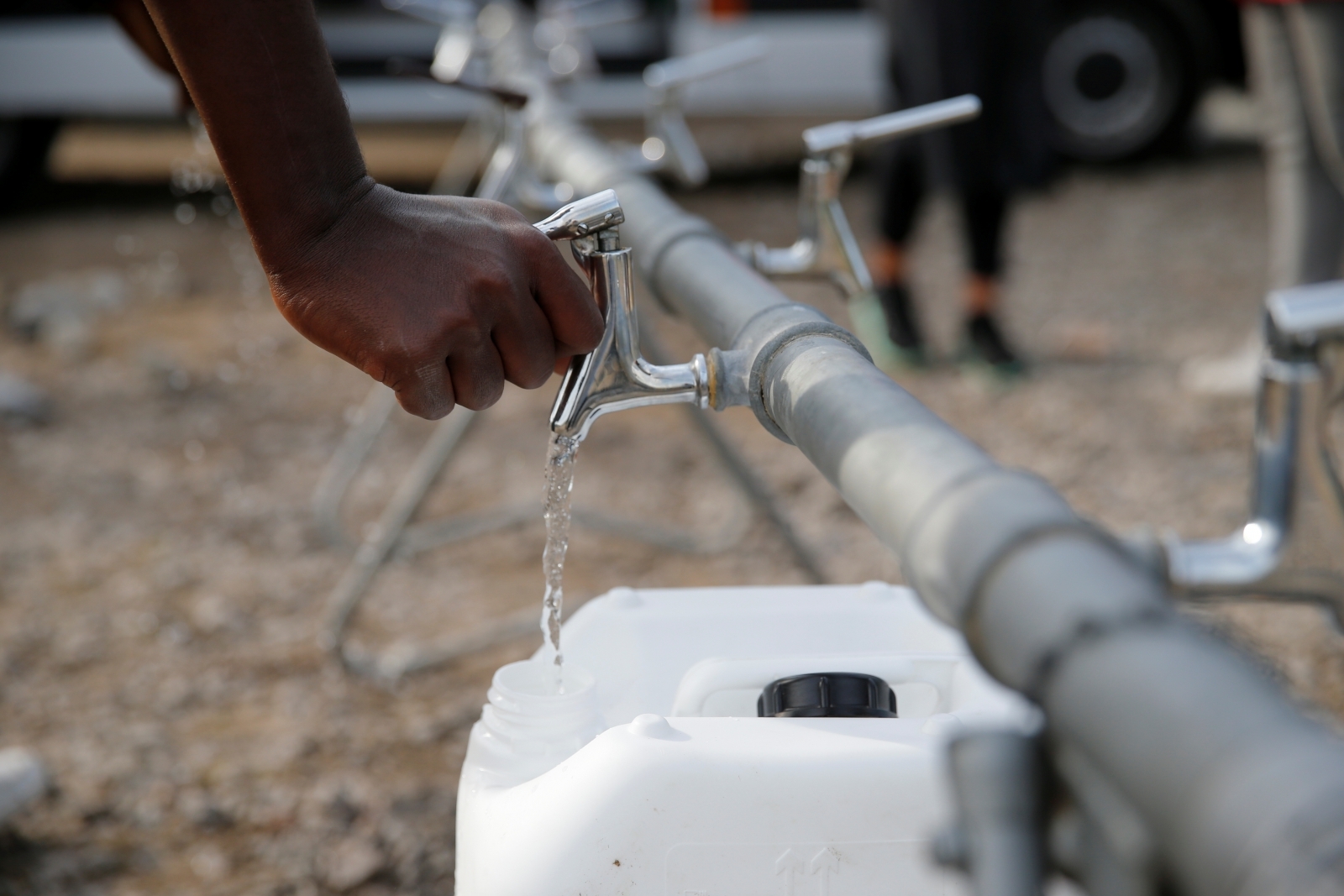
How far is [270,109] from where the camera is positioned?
2.24 ft

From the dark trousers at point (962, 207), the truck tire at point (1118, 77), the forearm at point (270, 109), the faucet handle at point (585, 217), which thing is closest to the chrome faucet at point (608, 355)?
the faucet handle at point (585, 217)

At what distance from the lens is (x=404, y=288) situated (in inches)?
27.3

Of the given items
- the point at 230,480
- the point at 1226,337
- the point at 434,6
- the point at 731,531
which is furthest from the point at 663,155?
the point at 1226,337

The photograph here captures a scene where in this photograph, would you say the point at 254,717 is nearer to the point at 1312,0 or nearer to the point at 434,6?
the point at 434,6

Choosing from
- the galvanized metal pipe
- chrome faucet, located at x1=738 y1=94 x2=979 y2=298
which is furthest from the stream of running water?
chrome faucet, located at x1=738 y1=94 x2=979 y2=298

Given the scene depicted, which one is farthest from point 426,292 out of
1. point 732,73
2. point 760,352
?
point 732,73

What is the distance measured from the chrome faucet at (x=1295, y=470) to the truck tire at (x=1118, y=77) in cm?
506

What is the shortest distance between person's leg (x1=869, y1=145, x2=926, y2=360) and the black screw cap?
298cm

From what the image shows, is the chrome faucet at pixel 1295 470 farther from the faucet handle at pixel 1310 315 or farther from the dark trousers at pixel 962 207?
the dark trousers at pixel 962 207

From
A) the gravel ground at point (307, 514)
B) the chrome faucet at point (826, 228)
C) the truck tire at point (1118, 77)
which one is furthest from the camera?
the truck tire at point (1118, 77)

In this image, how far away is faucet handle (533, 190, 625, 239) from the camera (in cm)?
78

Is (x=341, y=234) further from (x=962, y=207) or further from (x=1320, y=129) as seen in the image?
(x=962, y=207)

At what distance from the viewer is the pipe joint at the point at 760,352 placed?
0.71m

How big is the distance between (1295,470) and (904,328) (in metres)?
3.26
